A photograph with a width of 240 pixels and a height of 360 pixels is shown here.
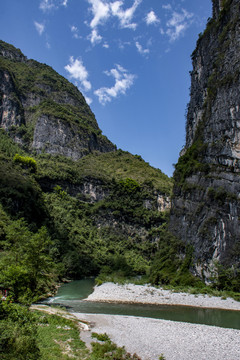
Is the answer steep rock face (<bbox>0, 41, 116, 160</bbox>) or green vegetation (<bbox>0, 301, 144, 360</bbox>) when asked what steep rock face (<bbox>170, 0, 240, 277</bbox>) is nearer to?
green vegetation (<bbox>0, 301, 144, 360</bbox>)

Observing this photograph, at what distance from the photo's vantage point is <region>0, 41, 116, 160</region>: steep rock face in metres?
108

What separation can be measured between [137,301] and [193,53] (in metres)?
59.3

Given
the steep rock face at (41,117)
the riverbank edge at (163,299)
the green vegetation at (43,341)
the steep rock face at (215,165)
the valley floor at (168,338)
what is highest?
the steep rock face at (41,117)

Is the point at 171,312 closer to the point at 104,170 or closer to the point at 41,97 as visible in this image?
the point at 104,170

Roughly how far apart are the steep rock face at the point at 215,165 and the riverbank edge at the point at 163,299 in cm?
617

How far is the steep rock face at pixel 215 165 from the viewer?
1361 inches

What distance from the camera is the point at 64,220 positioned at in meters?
74.9

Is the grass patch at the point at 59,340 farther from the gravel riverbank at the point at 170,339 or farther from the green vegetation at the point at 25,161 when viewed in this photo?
the green vegetation at the point at 25,161

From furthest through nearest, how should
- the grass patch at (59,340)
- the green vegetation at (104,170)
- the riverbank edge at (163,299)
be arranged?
the green vegetation at (104,170) < the riverbank edge at (163,299) < the grass patch at (59,340)

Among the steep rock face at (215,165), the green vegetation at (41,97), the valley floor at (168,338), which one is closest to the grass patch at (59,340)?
the valley floor at (168,338)

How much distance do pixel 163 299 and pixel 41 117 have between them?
10019 centimetres

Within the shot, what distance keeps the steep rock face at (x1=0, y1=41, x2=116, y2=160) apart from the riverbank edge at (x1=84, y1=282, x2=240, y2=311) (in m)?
83.5

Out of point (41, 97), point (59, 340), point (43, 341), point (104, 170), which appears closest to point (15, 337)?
point (43, 341)

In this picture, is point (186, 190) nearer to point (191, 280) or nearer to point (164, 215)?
point (191, 280)
